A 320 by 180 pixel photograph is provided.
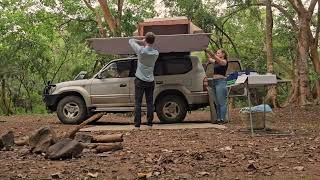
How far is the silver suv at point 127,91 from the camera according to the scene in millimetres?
11781

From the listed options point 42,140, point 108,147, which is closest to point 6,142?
point 42,140

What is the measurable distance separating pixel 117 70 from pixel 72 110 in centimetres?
145


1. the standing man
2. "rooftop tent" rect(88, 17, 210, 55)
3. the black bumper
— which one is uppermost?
"rooftop tent" rect(88, 17, 210, 55)

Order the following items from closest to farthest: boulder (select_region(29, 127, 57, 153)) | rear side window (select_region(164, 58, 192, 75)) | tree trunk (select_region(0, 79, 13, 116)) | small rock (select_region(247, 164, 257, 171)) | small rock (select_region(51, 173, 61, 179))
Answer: small rock (select_region(51, 173, 61, 179)) → small rock (select_region(247, 164, 257, 171)) → boulder (select_region(29, 127, 57, 153)) → rear side window (select_region(164, 58, 192, 75)) → tree trunk (select_region(0, 79, 13, 116))

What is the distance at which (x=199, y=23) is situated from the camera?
71.7 ft

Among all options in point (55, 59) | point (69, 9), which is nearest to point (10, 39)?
point (69, 9)

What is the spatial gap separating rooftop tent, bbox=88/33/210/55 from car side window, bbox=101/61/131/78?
62 cm

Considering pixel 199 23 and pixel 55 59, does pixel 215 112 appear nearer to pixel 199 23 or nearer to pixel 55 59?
pixel 199 23

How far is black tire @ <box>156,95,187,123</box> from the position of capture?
11773 millimetres

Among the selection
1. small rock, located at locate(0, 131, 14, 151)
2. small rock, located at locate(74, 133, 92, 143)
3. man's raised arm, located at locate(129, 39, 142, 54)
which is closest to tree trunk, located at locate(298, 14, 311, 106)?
man's raised arm, located at locate(129, 39, 142, 54)

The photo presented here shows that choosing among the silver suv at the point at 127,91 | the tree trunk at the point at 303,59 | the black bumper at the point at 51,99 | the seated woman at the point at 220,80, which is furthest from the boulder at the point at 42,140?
the tree trunk at the point at 303,59

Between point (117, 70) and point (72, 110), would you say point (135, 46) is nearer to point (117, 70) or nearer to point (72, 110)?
point (117, 70)

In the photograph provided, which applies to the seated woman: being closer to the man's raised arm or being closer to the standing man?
the standing man

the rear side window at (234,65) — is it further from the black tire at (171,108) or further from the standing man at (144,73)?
the standing man at (144,73)
